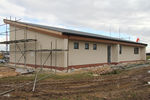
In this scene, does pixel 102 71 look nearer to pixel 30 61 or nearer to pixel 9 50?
pixel 30 61

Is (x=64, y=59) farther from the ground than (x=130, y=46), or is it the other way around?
(x=130, y=46)

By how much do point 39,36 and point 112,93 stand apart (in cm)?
938

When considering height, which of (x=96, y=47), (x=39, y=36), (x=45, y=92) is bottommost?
(x=45, y=92)

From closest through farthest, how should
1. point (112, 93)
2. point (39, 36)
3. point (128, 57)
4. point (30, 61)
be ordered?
point (112, 93)
point (39, 36)
point (30, 61)
point (128, 57)

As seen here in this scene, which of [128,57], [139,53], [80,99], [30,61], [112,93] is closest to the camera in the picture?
[80,99]

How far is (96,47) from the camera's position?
15.2m

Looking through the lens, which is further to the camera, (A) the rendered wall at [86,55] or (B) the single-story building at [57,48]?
(A) the rendered wall at [86,55]

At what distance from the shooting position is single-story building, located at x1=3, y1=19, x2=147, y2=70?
11.9m

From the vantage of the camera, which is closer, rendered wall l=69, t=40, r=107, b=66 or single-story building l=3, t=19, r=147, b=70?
single-story building l=3, t=19, r=147, b=70

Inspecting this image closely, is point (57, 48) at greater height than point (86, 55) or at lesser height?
greater

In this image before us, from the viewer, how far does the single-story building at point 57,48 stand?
11.9m

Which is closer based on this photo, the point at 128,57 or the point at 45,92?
the point at 45,92

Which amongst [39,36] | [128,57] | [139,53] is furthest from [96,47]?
[139,53]

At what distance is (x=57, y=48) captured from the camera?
1207 cm
